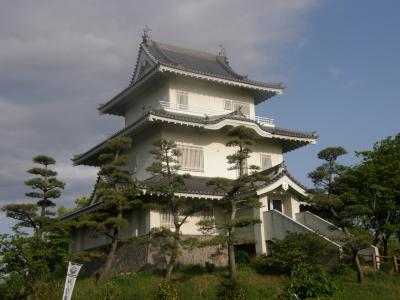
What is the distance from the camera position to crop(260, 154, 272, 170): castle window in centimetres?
3050

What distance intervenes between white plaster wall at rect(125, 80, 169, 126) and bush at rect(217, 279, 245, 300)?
13679mm

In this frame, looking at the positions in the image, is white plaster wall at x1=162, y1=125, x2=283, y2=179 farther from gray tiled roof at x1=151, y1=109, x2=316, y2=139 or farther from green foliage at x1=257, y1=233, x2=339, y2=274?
green foliage at x1=257, y1=233, x2=339, y2=274

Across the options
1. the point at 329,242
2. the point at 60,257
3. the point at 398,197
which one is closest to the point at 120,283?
the point at 60,257

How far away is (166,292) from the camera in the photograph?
59.1ft

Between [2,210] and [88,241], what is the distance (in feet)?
27.4

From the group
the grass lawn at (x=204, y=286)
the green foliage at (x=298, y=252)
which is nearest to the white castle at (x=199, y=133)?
the green foliage at (x=298, y=252)

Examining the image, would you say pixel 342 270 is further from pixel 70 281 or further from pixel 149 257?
pixel 70 281

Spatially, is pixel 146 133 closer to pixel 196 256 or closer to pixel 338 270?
pixel 196 256

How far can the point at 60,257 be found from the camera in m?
24.1

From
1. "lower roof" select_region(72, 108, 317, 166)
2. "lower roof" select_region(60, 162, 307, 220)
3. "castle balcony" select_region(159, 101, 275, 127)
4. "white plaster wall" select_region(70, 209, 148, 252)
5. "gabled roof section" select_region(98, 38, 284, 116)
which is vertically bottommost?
"white plaster wall" select_region(70, 209, 148, 252)

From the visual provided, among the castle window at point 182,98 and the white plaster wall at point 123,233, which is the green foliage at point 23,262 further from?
the castle window at point 182,98

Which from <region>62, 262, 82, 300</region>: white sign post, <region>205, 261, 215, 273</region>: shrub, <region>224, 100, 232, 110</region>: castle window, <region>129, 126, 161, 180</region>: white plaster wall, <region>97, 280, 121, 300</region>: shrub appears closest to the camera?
<region>62, 262, 82, 300</region>: white sign post

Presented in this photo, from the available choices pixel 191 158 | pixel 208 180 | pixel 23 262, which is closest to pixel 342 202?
pixel 208 180

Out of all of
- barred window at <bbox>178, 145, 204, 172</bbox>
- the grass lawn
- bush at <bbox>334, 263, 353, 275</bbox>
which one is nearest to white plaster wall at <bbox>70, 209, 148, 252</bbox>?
the grass lawn
